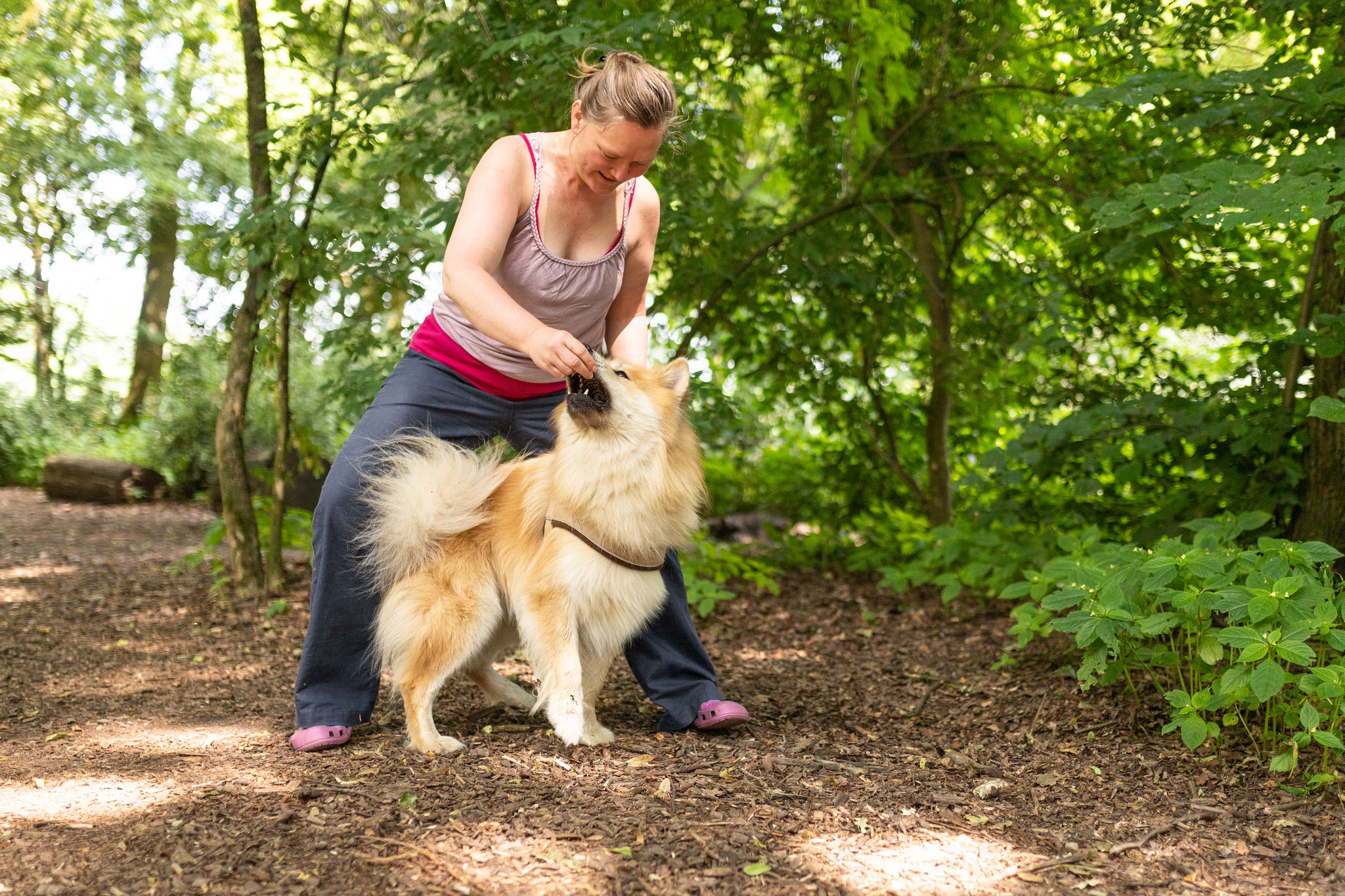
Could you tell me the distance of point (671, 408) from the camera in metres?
2.99

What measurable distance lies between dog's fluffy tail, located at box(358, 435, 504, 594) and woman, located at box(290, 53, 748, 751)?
0.17 ft

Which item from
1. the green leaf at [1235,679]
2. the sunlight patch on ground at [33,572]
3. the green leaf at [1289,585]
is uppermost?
the green leaf at [1289,585]

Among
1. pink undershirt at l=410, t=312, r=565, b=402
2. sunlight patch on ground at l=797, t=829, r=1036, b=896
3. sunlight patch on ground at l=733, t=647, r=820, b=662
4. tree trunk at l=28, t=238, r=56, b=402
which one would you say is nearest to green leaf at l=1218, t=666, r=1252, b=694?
sunlight patch on ground at l=797, t=829, r=1036, b=896

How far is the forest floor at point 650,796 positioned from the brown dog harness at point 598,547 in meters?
0.56

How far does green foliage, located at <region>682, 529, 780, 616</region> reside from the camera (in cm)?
498

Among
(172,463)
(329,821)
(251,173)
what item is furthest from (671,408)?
(172,463)

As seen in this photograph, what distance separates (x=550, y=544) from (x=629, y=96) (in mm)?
1334

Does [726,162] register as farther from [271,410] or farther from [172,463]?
[172,463]

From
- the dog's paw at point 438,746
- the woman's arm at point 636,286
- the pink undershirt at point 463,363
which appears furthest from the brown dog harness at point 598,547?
the dog's paw at point 438,746

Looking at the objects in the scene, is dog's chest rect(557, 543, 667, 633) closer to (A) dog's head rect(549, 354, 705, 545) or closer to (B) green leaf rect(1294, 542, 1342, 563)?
(A) dog's head rect(549, 354, 705, 545)

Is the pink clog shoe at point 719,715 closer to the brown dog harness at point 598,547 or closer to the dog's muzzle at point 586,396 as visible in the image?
the brown dog harness at point 598,547

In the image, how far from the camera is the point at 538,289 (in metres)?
2.94

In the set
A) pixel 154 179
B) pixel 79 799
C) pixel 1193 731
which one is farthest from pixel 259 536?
pixel 154 179

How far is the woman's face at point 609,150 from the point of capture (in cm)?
265
